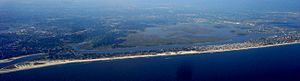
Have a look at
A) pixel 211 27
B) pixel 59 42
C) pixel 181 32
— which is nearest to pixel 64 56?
pixel 59 42

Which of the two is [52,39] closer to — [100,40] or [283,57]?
[100,40]

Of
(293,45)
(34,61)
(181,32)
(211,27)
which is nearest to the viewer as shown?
(34,61)

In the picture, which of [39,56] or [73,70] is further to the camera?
[39,56]

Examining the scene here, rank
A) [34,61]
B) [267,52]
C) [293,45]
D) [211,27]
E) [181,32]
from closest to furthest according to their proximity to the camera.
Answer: [34,61] < [267,52] < [293,45] < [181,32] < [211,27]

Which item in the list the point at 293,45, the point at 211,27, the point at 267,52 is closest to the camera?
the point at 267,52

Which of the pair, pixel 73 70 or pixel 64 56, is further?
pixel 64 56

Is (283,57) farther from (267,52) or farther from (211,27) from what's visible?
(211,27)

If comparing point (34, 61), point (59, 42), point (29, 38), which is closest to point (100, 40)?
point (59, 42)

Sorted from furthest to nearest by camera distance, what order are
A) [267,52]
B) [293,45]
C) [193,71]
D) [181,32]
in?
[181,32], [293,45], [267,52], [193,71]

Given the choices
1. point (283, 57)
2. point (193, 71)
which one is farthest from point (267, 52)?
point (193, 71)
